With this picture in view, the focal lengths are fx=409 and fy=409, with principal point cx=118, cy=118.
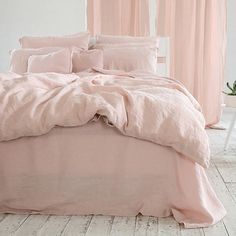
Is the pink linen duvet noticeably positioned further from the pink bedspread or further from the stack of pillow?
the stack of pillow

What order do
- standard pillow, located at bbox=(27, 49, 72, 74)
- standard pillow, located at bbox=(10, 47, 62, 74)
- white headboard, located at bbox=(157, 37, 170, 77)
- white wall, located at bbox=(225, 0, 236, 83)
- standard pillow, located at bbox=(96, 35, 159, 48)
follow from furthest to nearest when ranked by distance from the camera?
white wall, located at bbox=(225, 0, 236, 83) < white headboard, located at bbox=(157, 37, 170, 77) < standard pillow, located at bbox=(96, 35, 159, 48) < standard pillow, located at bbox=(10, 47, 62, 74) < standard pillow, located at bbox=(27, 49, 72, 74)

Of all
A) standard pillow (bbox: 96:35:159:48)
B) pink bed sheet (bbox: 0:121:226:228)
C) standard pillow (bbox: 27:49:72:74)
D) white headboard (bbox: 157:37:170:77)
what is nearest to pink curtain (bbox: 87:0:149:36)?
white headboard (bbox: 157:37:170:77)

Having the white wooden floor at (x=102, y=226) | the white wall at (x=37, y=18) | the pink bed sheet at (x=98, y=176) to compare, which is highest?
the white wall at (x=37, y=18)

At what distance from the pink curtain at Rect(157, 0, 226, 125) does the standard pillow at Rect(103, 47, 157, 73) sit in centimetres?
117

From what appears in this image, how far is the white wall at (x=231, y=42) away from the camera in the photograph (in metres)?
5.19

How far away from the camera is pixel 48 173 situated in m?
Answer: 1.93

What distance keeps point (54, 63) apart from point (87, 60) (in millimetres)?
279

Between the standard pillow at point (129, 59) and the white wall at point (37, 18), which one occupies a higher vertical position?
the white wall at point (37, 18)

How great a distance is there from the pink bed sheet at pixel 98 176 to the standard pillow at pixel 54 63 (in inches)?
61.9

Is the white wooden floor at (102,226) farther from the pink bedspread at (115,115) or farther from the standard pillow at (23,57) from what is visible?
the standard pillow at (23,57)

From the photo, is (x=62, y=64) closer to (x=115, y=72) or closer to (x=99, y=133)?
(x=115, y=72)

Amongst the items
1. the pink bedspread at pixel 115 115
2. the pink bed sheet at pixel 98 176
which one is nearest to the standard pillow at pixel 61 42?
the pink bedspread at pixel 115 115

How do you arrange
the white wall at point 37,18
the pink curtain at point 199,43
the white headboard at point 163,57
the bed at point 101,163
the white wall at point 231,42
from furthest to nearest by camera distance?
the white wall at point 231,42
the white wall at point 37,18
the pink curtain at point 199,43
the white headboard at point 163,57
the bed at point 101,163

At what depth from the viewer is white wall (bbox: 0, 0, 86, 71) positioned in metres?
4.77
